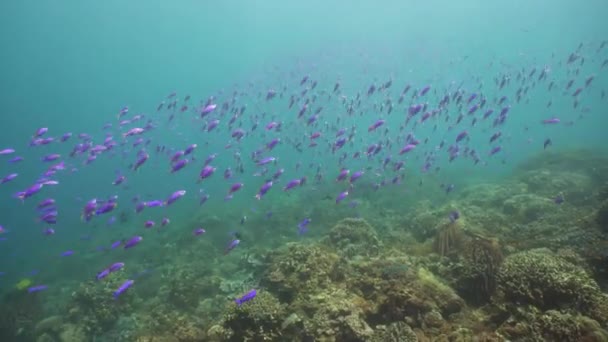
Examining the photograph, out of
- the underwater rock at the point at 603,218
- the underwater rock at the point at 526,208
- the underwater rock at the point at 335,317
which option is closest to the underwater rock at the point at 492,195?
the underwater rock at the point at 526,208

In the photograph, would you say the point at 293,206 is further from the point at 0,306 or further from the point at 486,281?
the point at 486,281

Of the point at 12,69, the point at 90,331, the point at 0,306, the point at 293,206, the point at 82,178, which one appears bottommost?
the point at 90,331

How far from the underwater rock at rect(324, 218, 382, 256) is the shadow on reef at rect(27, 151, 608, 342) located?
0.12ft

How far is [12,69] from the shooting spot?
136 m

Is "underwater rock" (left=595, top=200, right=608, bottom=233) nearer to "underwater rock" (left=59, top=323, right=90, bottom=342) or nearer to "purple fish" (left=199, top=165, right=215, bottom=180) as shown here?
"purple fish" (left=199, top=165, right=215, bottom=180)

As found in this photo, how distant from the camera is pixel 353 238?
11.4m

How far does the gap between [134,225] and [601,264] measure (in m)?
33.3

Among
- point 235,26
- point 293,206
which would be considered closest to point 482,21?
point 235,26

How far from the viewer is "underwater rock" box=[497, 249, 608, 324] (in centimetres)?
488

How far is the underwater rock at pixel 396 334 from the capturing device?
494 cm

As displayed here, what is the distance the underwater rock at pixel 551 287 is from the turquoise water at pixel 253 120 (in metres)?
5.66

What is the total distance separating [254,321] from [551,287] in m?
4.67

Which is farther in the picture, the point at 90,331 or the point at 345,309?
the point at 90,331

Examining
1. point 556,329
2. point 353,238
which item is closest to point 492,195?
point 353,238
